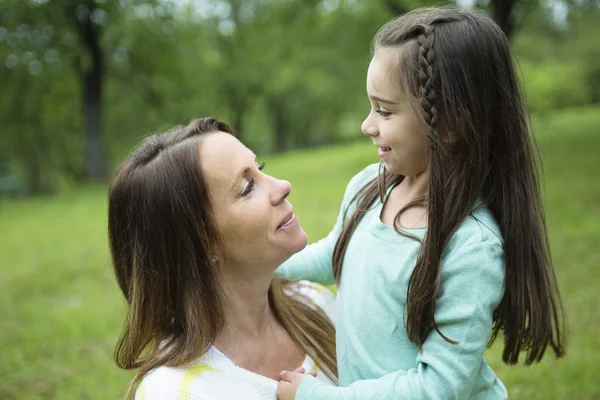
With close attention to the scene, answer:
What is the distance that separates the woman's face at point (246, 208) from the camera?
2.09 m

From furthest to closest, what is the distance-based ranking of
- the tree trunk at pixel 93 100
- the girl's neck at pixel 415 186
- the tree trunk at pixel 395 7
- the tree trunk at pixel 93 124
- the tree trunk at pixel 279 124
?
the tree trunk at pixel 279 124 < the tree trunk at pixel 93 124 < the tree trunk at pixel 93 100 < the tree trunk at pixel 395 7 < the girl's neck at pixel 415 186

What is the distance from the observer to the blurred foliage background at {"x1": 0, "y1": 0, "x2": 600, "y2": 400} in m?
5.22

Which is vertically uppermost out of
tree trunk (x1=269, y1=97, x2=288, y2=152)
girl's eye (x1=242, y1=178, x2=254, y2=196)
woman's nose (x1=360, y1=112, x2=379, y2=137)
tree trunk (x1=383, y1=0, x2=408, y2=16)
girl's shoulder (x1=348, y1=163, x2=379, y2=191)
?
woman's nose (x1=360, y1=112, x2=379, y2=137)

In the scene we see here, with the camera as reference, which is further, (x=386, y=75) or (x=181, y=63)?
(x=181, y=63)

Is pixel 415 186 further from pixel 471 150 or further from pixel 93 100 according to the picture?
pixel 93 100

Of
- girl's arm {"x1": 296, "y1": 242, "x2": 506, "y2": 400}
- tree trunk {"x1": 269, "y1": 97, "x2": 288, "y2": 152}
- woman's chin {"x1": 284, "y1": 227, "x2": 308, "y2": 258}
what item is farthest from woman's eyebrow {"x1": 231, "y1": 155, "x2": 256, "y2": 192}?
tree trunk {"x1": 269, "y1": 97, "x2": 288, "y2": 152}

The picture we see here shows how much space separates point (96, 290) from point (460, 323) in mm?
6125

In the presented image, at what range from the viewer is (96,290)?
281 inches

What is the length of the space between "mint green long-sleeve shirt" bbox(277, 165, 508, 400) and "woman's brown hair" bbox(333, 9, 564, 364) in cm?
4

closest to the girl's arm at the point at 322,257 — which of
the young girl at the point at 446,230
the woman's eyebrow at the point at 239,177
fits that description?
the young girl at the point at 446,230

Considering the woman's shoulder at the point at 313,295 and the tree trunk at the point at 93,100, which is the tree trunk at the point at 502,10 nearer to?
the tree trunk at the point at 93,100

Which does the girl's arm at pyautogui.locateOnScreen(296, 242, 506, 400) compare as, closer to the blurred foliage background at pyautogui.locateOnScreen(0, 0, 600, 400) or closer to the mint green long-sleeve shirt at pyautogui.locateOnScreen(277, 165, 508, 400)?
the mint green long-sleeve shirt at pyautogui.locateOnScreen(277, 165, 508, 400)

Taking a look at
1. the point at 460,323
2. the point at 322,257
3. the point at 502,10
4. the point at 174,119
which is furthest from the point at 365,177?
the point at 174,119

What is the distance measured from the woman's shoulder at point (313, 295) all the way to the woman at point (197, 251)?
0.35m
